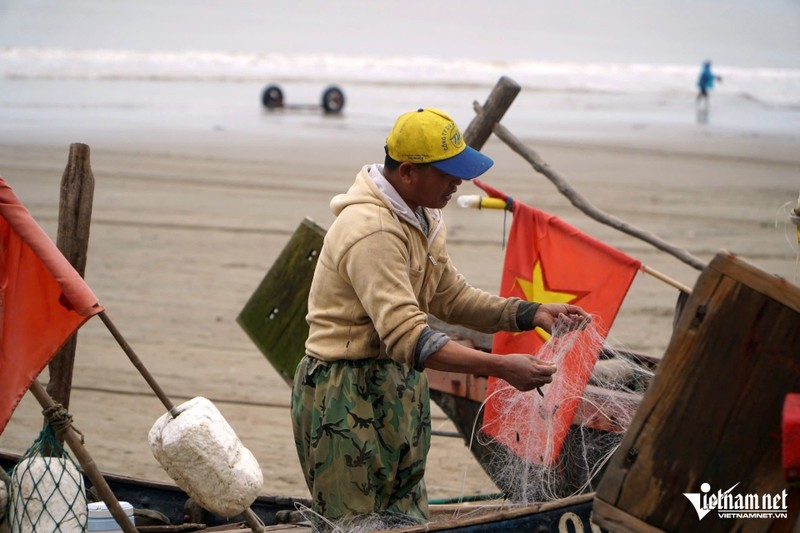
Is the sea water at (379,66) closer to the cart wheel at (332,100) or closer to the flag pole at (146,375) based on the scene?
the cart wheel at (332,100)

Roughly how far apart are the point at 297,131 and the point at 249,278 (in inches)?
499

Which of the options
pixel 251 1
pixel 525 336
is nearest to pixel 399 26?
pixel 251 1

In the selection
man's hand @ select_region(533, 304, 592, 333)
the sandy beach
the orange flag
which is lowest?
the sandy beach

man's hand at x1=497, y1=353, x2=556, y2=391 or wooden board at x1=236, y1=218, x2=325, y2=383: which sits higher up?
man's hand at x1=497, y1=353, x2=556, y2=391

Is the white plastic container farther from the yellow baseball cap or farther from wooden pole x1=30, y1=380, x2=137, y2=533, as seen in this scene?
the yellow baseball cap

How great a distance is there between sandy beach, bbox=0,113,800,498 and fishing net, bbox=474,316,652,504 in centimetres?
50

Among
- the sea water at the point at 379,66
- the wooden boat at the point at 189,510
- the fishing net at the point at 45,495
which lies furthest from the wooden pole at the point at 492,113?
the sea water at the point at 379,66

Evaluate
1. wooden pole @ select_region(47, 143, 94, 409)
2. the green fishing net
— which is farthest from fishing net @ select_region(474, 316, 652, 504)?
wooden pole @ select_region(47, 143, 94, 409)

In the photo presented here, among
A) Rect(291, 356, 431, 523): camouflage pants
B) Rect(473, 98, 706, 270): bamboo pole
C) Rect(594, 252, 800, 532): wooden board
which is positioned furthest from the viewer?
Rect(473, 98, 706, 270): bamboo pole

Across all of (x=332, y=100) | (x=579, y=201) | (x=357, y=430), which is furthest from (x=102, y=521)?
(x=332, y=100)

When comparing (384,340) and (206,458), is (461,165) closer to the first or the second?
(384,340)

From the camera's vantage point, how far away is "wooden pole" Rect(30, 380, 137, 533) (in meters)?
3.40

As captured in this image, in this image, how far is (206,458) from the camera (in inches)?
133

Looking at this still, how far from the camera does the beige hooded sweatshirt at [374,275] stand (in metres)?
3.06
